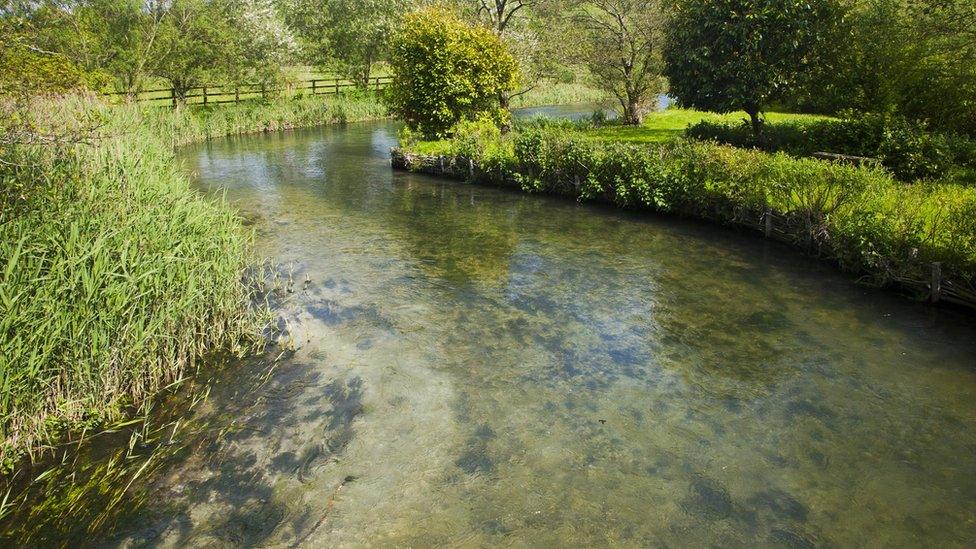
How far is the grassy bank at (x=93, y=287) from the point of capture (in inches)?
289

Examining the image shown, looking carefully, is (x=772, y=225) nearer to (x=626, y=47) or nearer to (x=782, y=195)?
(x=782, y=195)

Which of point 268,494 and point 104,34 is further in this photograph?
point 104,34

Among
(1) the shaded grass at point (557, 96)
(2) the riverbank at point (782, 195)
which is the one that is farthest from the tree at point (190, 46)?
(2) the riverbank at point (782, 195)

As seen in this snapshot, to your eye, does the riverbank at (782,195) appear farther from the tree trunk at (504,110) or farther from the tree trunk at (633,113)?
the tree trunk at (633,113)

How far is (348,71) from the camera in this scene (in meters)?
53.6

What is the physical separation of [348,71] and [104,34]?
67.4 ft

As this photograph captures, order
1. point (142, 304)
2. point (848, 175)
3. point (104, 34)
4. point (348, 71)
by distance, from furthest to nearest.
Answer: point (348, 71) < point (104, 34) < point (848, 175) < point (142, 304)

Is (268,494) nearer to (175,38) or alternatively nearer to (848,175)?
(848,175)

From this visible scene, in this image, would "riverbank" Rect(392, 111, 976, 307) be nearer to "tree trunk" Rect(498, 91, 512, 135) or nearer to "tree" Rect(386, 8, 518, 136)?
"tree" Rect(386, 8, 518, 136)

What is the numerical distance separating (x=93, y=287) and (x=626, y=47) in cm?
2880

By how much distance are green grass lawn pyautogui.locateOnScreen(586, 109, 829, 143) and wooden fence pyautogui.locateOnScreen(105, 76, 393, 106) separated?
17219 millimetres

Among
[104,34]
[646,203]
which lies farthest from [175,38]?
[646,203]

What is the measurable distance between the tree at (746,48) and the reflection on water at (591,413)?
9388 millimetres

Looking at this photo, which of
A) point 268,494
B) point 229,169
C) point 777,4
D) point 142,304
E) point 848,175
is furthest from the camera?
point 229,169
